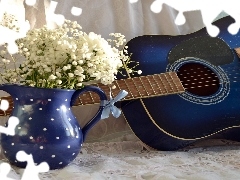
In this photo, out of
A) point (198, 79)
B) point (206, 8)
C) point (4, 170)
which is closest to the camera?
point (4, 170)

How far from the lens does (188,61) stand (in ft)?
4.06

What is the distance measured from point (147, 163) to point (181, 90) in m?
0.25

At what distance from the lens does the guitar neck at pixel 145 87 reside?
1.06 meters

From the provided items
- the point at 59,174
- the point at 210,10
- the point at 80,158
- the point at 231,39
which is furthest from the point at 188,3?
the point at 59,174

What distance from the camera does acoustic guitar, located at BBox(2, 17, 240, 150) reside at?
43.4 inches

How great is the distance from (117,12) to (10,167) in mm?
647

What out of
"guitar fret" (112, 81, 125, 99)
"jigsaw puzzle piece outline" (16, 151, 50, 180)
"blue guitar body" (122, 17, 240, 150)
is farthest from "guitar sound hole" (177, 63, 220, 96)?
"jigsaw puzzle piece outline" (16, 151, 50, 180)

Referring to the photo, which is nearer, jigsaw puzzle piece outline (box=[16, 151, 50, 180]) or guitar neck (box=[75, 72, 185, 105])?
jigsaw puzzle piece outline (box=[16, 151, 50, 180])

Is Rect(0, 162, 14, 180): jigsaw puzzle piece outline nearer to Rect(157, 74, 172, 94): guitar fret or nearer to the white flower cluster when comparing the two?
the white flower cluster

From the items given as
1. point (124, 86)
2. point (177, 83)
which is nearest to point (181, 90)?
point (177, 83)

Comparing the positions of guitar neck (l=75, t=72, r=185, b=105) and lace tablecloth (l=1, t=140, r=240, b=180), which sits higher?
guitar neck (l=75, t=72, r=185, b=105)

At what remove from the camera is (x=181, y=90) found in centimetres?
114

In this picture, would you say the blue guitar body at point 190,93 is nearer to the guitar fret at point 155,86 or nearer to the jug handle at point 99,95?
the guitar fret at point 155,86

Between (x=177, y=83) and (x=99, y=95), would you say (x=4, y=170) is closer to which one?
(x=99, y=95)
